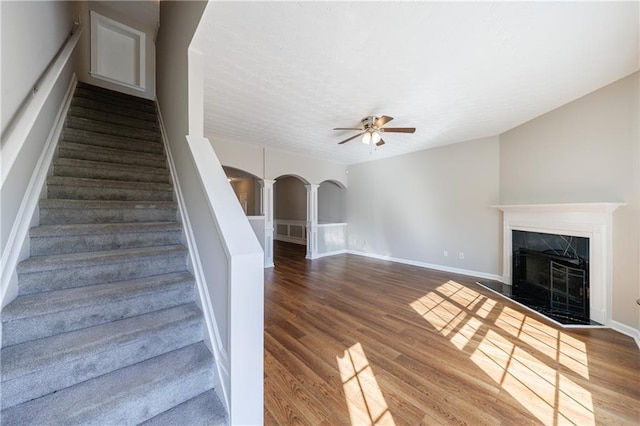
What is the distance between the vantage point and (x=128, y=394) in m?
1.08

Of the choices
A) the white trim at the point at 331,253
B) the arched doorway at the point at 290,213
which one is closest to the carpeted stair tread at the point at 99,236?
the white trim at the point at 331,253

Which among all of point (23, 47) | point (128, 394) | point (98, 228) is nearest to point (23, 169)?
point (98, 228)

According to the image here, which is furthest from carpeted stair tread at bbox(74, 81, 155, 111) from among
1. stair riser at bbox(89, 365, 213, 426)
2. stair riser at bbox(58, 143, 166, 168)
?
stair riser at bbox(89, 365, 213, 426)

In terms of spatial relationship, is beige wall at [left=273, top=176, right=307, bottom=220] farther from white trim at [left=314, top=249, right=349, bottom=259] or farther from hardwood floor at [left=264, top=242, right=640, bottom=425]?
hardwood floor at [left=264, top=242, right=640, bottom=425]

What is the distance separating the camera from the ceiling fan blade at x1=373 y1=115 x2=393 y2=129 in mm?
2926

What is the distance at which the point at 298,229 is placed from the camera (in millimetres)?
8516

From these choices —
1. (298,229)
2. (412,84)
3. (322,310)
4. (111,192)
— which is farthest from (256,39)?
(298,229)

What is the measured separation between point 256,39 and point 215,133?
2647 millimetres

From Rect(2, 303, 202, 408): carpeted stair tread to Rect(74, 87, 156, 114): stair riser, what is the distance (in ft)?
9.99

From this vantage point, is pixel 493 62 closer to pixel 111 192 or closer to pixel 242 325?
pixel 242 325

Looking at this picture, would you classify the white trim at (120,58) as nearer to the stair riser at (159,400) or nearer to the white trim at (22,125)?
the white trim at (22,125)

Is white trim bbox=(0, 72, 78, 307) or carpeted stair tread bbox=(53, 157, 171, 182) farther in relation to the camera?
carpeted stair tread bbox=(53, 157, 171, 182)

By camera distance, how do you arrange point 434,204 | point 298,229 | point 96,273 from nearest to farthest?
point 96,273 → point 434,204 → point 298,229

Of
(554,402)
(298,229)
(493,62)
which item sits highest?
(493,62)
